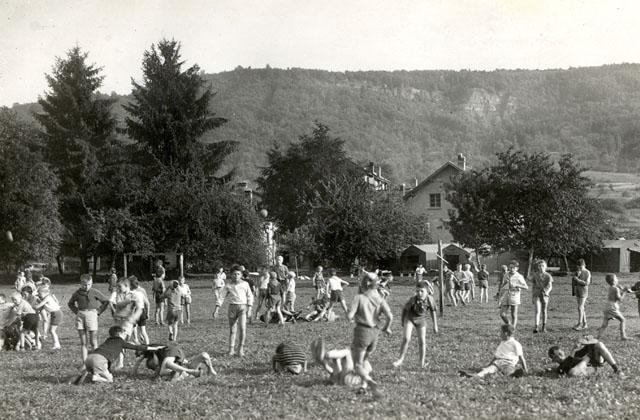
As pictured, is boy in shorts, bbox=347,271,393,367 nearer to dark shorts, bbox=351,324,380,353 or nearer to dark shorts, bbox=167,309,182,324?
dark shorts, bbox=351,324,380,353

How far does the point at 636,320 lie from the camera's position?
2072 cm

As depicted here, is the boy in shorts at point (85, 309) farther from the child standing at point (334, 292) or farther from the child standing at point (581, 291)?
the child standing at point (581, 291)

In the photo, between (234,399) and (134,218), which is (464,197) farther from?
(234,399)

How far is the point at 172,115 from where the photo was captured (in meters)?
53.9

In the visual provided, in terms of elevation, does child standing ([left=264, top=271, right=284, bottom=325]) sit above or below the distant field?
below

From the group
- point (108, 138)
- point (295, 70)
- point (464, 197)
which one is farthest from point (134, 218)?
point (295, 70)

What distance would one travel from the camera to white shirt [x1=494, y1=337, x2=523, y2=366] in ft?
38.5

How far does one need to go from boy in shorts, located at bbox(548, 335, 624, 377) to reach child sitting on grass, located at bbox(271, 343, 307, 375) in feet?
15.1

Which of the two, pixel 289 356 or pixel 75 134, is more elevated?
pixel 75 134

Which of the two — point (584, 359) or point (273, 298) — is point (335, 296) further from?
point (584, 359)

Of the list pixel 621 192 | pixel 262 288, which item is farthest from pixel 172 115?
pixel 621 192

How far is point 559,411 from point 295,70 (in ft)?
572

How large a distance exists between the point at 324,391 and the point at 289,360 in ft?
5.37

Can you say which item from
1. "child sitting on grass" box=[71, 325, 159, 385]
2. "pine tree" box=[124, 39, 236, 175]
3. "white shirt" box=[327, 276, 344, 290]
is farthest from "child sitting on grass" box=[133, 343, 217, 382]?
"pine tree" box=[124, 39, 236, 175]
